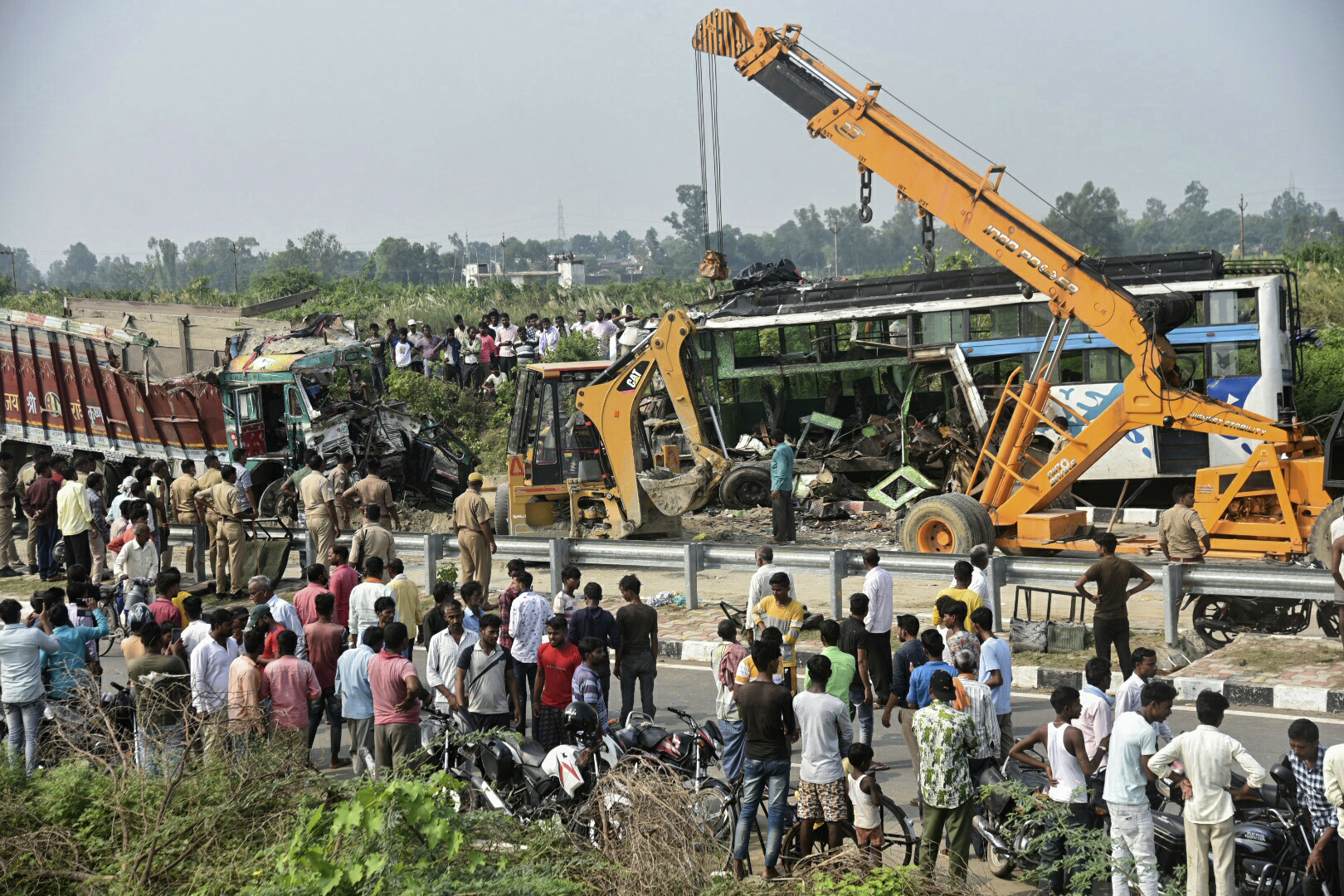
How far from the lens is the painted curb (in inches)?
395

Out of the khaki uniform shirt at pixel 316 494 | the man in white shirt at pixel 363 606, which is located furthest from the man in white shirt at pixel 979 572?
the khaki uniform shirt at pixel 316 494

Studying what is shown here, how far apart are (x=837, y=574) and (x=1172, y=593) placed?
3246 millimetres

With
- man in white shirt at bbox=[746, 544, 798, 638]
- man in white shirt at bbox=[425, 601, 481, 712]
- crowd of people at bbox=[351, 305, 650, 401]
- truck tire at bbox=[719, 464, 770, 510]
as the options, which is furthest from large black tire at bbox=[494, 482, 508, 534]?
crowd of people at bbox=[351, 305, 650, 401]

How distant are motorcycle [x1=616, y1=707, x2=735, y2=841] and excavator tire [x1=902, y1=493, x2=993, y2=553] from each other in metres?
7.92

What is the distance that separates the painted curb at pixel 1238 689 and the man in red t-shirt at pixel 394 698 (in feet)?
15.4

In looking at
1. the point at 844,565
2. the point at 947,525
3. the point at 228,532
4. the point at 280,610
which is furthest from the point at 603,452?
the point at 280,610

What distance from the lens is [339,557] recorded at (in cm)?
1161

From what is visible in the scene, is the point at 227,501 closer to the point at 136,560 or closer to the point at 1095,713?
the point at 136,560

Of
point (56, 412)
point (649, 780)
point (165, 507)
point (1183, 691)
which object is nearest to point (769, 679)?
point (649, 780)

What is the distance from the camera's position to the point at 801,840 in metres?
7.06

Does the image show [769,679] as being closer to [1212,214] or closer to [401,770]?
[401,770]

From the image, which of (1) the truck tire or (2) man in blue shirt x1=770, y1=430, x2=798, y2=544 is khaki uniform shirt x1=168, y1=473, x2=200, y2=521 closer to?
(2) man in blue shirt x1=770, y1=430, x2=798, y2=544

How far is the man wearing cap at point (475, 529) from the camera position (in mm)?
13875

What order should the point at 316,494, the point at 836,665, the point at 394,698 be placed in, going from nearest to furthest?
the point at 836,665 < the point at 394,698 < the point at 316,494
